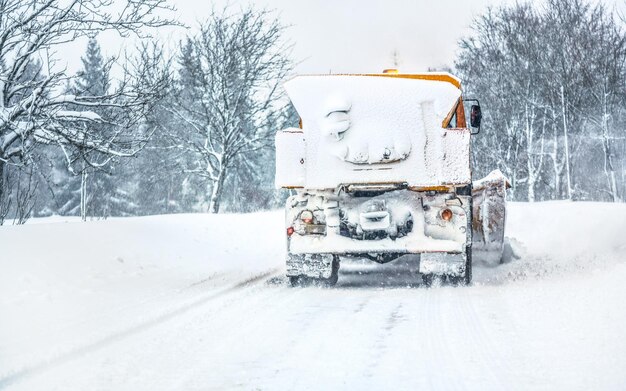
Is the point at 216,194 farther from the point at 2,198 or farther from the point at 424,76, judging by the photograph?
the point at 424,76

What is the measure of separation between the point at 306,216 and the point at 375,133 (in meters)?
1.38

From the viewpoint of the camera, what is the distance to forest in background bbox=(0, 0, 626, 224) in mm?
10062

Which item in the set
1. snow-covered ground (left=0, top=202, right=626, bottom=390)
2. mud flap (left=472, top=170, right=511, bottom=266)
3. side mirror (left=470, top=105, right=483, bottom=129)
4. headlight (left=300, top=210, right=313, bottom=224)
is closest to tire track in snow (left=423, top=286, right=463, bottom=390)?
snow-covered ground (left=0, top=202, right=626, bottom=390)

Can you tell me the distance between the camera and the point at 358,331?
598cm

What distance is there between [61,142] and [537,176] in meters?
28.6

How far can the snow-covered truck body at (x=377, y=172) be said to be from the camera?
342 inches

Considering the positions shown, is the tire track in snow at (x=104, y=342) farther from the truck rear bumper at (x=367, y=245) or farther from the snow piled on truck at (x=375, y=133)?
the snow piled on truck at (x=375, y=133)

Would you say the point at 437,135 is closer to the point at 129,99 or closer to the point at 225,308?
the point at 225,308

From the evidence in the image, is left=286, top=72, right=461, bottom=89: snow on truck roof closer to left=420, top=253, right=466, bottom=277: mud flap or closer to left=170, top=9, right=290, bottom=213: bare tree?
left=420, top=253, right=466, bottom=277: mud flap

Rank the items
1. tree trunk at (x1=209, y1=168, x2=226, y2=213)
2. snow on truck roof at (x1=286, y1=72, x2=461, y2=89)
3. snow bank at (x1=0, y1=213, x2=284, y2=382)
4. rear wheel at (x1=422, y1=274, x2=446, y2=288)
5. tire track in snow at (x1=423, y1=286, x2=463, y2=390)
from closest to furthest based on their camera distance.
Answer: tire track in snow at (x1=423, y1=286, x2=463, y2=390)
snow bank at (x1=0, y1=213, x2=284, y2=382)
rear wheel at (x1=422, y1=274, x2=446, y2=288)
snow on truck roof at (x1=286, y1=72, x2=461, y2=89)
tree trunk at (x1=209, y1=168, x2=226, y2=213)

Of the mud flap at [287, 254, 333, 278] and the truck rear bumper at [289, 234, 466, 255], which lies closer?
the truck rear bumper at [289, 234, 466, 255]

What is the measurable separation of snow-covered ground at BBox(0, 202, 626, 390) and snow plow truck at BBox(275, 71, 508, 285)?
21.3 inches

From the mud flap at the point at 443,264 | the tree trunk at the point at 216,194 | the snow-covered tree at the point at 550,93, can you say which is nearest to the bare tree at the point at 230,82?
the tree trunk at the point at 216,194

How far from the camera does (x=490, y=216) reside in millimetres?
11117
